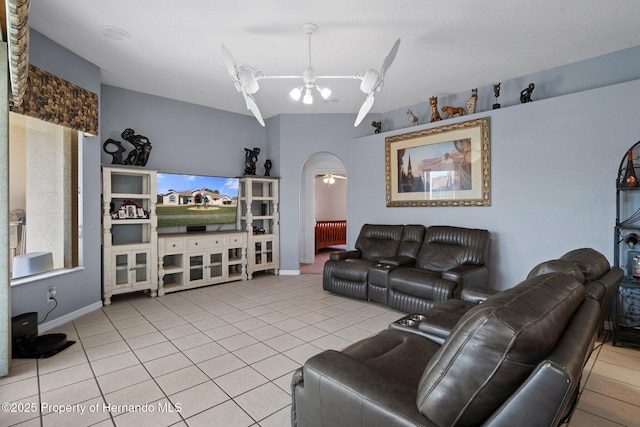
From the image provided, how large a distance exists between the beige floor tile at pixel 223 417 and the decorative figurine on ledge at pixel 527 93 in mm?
4364

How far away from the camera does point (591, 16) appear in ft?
9.09

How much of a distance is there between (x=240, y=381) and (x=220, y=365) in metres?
0.31

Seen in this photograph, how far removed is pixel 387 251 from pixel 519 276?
165 cm

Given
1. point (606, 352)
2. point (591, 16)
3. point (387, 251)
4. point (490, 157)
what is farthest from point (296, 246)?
point (591, 16)

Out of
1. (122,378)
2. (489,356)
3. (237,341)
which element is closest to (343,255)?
(237,341)

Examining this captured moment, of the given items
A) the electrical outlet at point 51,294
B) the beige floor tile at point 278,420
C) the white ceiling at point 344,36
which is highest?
the white ceiling at point 344,36

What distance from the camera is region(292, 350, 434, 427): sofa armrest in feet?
3.63

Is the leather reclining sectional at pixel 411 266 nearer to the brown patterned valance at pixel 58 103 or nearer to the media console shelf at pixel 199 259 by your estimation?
the media console shelf at pixel 199 259

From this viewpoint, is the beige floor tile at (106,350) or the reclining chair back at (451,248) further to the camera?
the reclining chair back at (451,248)

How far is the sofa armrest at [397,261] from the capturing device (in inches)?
162

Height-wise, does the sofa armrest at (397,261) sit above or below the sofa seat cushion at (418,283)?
above

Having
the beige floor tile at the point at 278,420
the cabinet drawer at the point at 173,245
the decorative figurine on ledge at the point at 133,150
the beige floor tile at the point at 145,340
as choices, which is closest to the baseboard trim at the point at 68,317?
the beige floor tile at the point at 145,340

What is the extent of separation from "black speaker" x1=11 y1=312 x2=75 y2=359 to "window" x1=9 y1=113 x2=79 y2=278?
791mm

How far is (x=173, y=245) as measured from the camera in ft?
15.4
